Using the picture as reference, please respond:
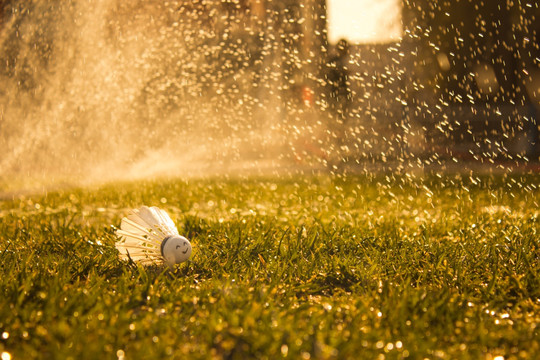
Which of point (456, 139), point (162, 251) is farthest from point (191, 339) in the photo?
point (456, 139)

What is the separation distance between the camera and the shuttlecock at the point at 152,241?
84.5 inches

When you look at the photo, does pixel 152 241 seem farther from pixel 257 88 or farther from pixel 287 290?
pixel 257 88

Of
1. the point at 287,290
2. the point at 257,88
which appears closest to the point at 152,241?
the point at 287,290

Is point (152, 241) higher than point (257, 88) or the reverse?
higher

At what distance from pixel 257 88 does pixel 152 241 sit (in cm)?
1217

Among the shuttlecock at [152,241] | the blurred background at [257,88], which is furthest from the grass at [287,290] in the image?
the blurred background at [257,88]

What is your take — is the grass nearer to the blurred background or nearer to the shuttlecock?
the shuttlecock

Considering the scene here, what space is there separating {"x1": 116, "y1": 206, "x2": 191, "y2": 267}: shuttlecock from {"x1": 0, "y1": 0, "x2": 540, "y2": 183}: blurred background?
14.7ft

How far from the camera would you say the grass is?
4.89 feet

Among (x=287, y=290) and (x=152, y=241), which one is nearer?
(x=287, y=290)

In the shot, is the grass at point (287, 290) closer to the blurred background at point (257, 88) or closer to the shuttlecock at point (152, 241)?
the shuttlecock at point (152, 241)

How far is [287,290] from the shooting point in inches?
77.5

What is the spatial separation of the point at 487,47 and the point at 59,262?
12486mm

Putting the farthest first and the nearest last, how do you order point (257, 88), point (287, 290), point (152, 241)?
point (257, 88)
point (152, 241)
point (287, 290)
